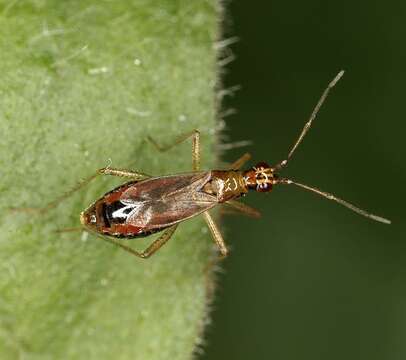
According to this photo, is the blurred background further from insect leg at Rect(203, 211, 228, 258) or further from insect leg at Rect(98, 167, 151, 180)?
insect leg at Rect(98, 167, 151, 180)

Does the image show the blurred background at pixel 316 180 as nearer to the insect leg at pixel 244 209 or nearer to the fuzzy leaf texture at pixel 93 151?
the insect leg at pixel 244 209

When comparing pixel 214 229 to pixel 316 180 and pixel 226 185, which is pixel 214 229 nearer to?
pixel 226 185

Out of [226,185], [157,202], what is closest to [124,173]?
[157,202]

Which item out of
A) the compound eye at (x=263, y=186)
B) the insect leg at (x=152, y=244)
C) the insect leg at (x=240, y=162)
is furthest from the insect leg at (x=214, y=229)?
the insect leg at (x=240, y=162)

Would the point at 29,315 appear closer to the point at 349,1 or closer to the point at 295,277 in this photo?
the point at 295,277

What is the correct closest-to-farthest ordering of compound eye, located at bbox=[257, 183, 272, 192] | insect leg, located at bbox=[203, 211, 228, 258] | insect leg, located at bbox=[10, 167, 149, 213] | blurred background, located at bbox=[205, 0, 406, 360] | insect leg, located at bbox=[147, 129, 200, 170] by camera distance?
insect leg, located at bbox=[10, 167, 149, 213] → insect leg, located at bbox=[147, 129, 200, 170] → insect leg, located at bbox=[203, 211, 228, 258] → compound eye, located at bbox=[257, 183, 272, 192] → blurred background, located at bbox=[205, 0, 406, 360]

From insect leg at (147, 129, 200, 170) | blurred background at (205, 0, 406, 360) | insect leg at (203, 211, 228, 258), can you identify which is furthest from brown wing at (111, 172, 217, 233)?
blurred background at (205, 0, 406, 360)
